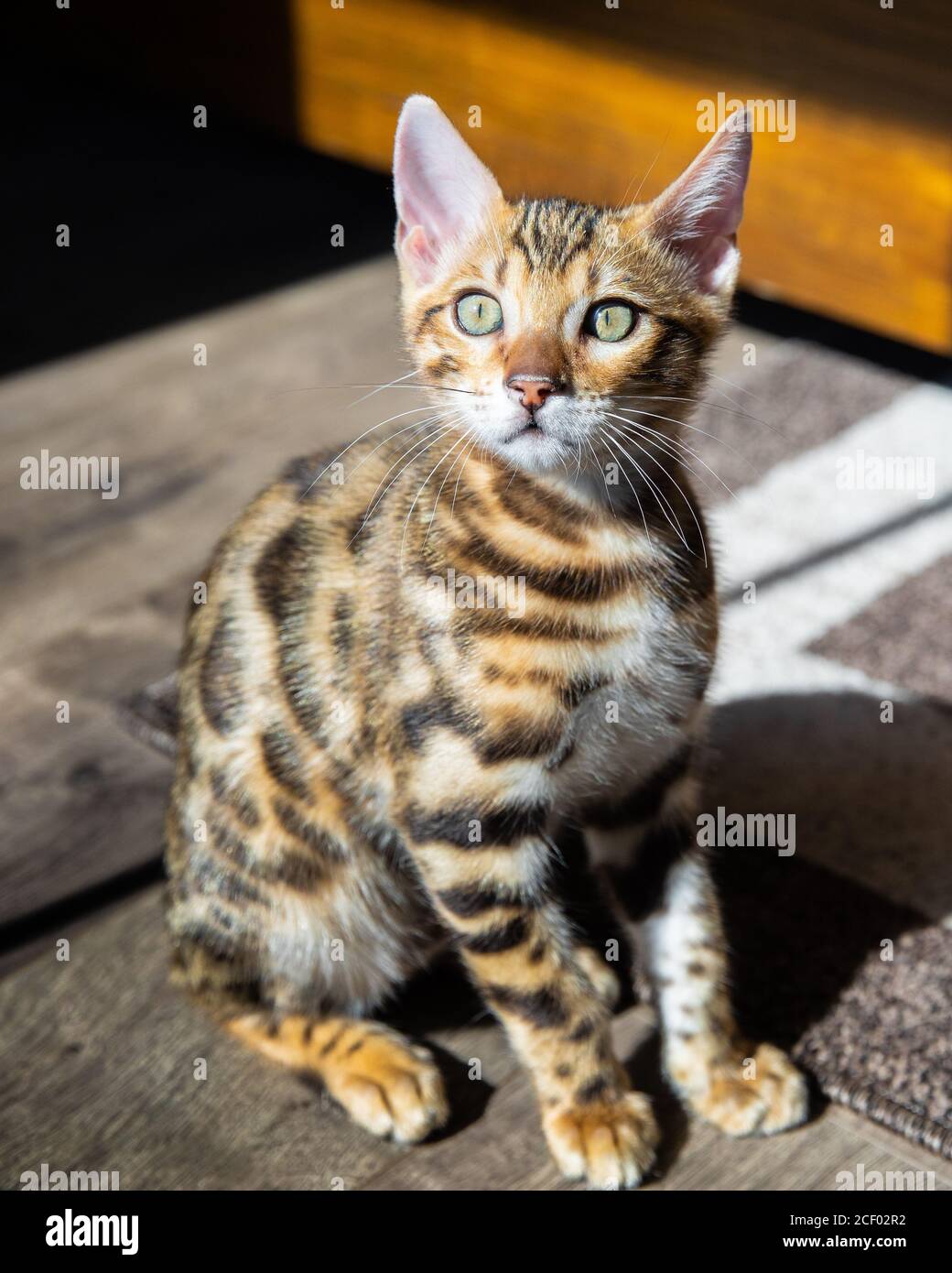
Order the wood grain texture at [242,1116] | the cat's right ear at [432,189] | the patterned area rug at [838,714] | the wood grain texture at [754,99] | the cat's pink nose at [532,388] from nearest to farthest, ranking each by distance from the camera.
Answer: the cat's pink nose at [532,388] < the cat's right ear at [432,189] < the wood grain texture at [242,1116] < the patterned area rug at [838,714] < the wood grain texture at [754,99]

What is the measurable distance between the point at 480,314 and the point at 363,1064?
2.82 feet

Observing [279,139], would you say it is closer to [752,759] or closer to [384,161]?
[384,161]

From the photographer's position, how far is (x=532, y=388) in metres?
1.39

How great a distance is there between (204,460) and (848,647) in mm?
1424

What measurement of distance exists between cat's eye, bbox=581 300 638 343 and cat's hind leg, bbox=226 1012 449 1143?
85 cm

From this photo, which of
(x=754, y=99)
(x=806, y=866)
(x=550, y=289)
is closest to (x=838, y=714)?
(x=806, y=866)

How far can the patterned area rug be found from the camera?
1.77 metres

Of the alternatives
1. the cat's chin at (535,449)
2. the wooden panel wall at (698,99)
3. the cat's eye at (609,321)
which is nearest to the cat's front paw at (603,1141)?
the cat's chin at (535,449)

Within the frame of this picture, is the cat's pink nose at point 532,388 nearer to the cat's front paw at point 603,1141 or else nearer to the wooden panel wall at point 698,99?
the cat's front paw at point 603,1141

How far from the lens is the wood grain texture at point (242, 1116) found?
1.63 metres

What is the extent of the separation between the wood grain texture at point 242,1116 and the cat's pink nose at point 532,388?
826 mm

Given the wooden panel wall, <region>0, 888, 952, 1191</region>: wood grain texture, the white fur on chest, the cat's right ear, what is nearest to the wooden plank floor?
<region>0, 888, 952, 1191</region>: wood grain texture

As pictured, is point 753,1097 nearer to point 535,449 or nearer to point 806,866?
point 806,866

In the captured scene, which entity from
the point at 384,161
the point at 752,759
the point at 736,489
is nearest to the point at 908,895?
the point at 752,759
